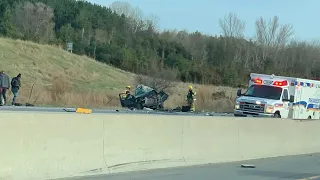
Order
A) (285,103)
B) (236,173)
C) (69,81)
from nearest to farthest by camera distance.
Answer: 1. (236,173)
2. (285,103)
3. (69,81)

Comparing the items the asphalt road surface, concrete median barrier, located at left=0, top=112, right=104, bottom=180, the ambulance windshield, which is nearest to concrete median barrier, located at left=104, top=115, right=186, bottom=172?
the asphalt road surface

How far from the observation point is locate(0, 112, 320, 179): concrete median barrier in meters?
8.34

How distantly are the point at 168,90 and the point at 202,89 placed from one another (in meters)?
5.98

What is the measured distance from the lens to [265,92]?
91.0 feet

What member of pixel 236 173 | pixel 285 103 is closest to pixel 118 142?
pixel 236 173

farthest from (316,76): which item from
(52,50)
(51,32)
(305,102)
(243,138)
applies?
(243,138)

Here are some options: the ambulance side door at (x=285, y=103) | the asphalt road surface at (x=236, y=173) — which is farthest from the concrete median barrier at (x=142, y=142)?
the ambulance side door at (x=285, y=103)

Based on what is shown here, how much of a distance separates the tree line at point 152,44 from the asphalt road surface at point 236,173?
141ft

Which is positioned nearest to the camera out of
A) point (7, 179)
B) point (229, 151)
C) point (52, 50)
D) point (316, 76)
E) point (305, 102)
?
point (7, 179)

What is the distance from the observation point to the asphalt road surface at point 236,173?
396 inches

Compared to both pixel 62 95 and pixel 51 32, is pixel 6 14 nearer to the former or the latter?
pixel 51 32

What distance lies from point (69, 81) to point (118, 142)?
42.4m

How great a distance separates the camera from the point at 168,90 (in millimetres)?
52812

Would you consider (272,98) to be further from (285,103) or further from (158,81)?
(158,81)
